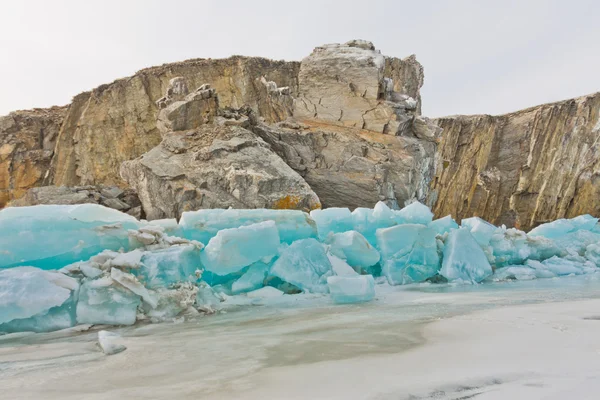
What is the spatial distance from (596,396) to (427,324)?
1.46 meters

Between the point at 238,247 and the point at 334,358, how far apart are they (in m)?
2.43

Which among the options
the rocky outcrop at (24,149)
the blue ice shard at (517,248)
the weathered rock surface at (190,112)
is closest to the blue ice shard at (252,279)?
the blue ice shard at (517,248)

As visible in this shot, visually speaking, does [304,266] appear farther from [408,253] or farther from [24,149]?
[24,149]

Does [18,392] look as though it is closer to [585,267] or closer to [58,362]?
[58,362]

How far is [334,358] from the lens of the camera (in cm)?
184

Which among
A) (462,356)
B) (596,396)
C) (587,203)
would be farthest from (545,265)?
(587,203)

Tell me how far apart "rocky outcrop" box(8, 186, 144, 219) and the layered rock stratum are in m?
0.07

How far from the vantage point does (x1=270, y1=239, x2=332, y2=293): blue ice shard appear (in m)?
4.34

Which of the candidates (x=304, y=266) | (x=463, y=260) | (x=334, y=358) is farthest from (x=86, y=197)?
(x=334, y=358)

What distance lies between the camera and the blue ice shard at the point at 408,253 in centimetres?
543

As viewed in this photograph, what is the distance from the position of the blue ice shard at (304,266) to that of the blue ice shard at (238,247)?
0.63ft

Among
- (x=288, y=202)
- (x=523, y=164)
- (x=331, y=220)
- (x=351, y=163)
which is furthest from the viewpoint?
(x=523, y=164)

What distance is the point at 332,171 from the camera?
9945mm

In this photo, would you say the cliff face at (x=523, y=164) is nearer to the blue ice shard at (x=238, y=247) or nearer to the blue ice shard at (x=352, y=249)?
the blue ice shard at (x=352, y=249)
